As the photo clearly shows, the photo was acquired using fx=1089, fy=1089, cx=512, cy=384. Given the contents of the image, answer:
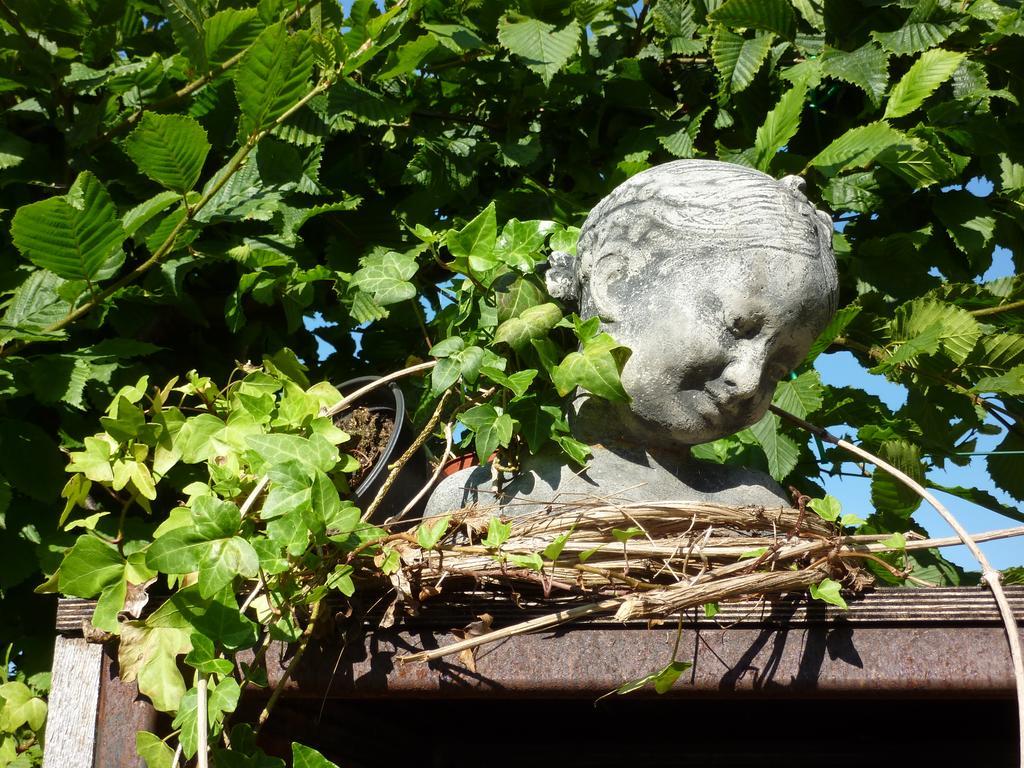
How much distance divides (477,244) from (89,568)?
1.88 feet

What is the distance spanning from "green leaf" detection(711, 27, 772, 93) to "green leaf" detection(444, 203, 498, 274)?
A: 2.39ft

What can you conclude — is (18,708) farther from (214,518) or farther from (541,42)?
(541,42)

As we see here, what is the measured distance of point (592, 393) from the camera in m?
1.20

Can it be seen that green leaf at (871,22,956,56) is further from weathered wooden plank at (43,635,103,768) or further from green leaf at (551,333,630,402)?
weathered wooden plank at (43,635,103,768)

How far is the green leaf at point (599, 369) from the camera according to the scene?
1.16 meters

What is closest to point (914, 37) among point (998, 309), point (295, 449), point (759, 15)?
point (759, 15)

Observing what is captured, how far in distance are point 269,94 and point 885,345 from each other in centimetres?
108

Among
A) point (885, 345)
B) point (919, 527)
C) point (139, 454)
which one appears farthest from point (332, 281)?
point (919, 527)

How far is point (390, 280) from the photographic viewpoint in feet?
4.54

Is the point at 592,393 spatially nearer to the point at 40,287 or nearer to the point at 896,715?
the point at 896,715

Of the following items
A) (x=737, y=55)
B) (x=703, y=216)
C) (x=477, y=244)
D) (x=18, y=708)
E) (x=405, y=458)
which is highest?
(x=737, y=55)

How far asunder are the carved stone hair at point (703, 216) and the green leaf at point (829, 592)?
13.6 inches

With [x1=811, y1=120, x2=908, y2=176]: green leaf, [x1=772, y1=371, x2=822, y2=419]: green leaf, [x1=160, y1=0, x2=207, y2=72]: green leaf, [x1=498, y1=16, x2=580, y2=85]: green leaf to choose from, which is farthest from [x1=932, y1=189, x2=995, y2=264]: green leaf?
[x1=160, y1=0, x2=207, y2=72]: green leaf

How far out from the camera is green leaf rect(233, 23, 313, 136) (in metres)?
1.36
